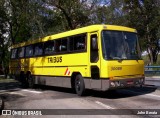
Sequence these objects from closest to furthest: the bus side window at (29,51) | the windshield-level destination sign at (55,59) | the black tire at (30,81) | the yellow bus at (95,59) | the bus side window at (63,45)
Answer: the yellow bus at (95,59), the bus side window at (63,45), the windshield-level destination sign at (55,59), the black tire at (30,81), the bus side window at (29,51)

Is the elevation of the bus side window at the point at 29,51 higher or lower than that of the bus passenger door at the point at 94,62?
higher

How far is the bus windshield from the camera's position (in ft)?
46.2

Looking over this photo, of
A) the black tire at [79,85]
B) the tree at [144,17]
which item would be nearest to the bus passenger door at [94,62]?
the black tire at [79,85]

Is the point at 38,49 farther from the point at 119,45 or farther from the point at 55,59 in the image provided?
the point at 119,45

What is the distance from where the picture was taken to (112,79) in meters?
13.8

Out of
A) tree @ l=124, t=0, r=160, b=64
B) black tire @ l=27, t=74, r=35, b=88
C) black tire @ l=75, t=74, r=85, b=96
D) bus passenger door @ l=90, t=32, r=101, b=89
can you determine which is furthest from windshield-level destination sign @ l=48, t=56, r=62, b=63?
tree @ l=124, t=0, r=160, b=64

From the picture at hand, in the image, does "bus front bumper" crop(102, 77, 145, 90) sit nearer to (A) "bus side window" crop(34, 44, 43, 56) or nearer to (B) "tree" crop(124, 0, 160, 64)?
(A) "bus side window" crop(34, 44, 43, 56)

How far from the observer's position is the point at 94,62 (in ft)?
47.7

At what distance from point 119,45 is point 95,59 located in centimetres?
116

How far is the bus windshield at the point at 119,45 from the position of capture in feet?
46.2

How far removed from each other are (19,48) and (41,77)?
17.0 feet

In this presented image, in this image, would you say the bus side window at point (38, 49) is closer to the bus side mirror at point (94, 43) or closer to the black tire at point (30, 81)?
the black tire at point (30, 81)

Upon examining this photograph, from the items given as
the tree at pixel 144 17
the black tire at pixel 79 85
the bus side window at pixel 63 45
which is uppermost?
the tree at pixel 144 17

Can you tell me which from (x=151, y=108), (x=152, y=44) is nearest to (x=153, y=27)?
(x=152, y=44)
